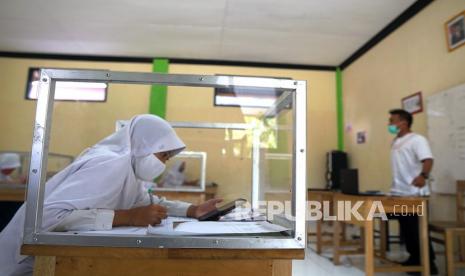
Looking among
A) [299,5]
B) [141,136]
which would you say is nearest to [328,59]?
[299,5]

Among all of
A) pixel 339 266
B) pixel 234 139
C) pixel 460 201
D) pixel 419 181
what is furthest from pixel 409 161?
pixel 234 139

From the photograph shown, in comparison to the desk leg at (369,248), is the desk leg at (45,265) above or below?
above

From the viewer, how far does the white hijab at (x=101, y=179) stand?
3.10ft

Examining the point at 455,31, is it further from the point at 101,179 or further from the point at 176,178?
the point at 101,179

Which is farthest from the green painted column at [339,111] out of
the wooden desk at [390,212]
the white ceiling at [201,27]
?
the wooden desk at [390,212]

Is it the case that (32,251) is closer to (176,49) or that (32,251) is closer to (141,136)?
(141,136)

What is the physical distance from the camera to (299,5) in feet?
11.9

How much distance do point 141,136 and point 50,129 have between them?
A: 419mm

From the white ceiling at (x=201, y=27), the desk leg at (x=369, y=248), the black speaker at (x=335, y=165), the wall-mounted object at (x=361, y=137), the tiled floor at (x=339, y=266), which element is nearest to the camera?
the desk leg at (x=369, y=248)

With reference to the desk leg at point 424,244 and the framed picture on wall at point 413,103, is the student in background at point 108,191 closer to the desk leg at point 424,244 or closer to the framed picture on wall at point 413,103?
the desk leg at point 424,244

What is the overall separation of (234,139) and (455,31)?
230 centimetres

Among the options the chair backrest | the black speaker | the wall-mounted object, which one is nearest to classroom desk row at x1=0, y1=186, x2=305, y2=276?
the chair backrest

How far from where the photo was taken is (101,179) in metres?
1.04

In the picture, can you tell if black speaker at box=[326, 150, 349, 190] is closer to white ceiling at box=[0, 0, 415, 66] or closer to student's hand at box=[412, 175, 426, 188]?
white ceiling at box=[0, 0, 415, 66]
